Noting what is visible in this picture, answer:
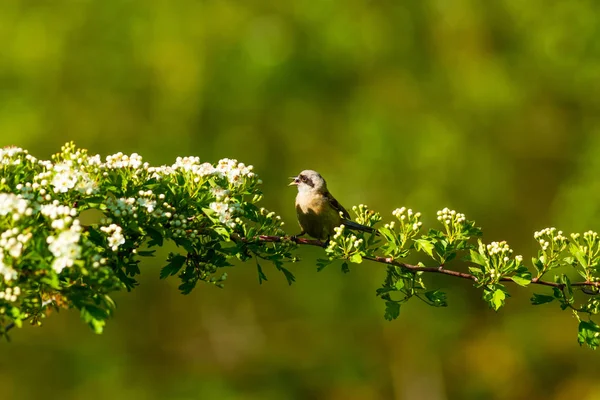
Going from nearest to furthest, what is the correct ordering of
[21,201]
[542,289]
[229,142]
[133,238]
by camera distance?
[21,201] → [133,238] → [542,289] → [229,142]

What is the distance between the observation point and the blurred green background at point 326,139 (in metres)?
19.6

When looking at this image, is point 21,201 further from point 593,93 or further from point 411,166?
point 593,93

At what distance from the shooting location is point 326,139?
20.7 meters

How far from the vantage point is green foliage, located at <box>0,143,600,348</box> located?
3.88 m

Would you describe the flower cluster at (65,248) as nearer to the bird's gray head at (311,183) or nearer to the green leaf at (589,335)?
the green leaf at (589,335)

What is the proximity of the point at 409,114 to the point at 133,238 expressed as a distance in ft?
52.8

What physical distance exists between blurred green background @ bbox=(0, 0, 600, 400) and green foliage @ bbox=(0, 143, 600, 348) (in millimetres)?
13675

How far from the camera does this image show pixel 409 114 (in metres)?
20.3

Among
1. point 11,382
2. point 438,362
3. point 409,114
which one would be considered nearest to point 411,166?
point 409,114

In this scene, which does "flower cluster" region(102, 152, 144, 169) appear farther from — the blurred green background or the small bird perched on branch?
the blurred green background

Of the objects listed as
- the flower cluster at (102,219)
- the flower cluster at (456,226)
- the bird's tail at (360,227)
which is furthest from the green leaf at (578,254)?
the flower cluster at (102,219)

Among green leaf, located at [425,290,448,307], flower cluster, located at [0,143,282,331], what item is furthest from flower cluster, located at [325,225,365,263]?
green leaf, located at [425,290,448,307]

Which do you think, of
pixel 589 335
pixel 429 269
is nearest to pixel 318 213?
pixel 429 269

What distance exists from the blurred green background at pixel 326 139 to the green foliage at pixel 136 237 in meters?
13.7
